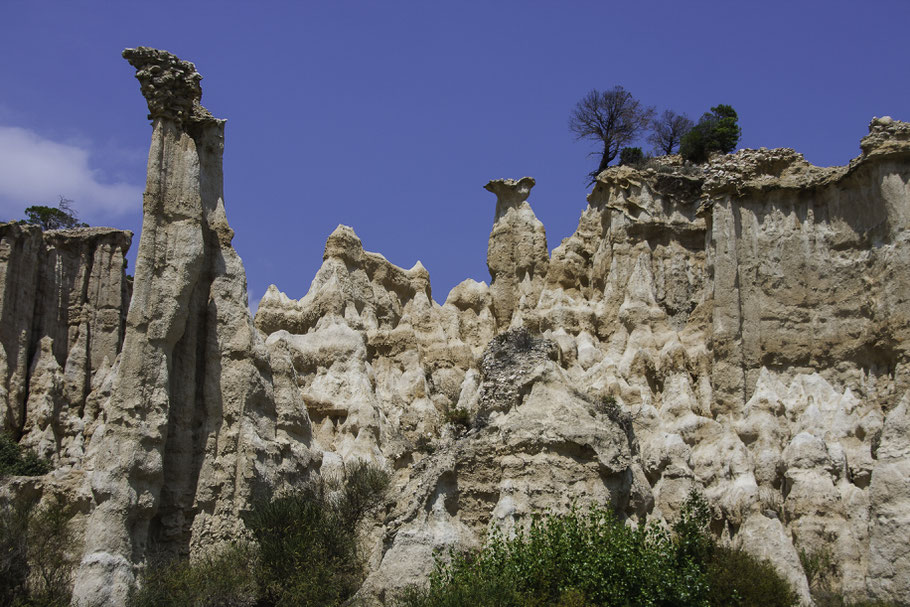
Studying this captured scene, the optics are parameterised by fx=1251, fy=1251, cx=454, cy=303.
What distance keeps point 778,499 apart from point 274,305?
60.0ft

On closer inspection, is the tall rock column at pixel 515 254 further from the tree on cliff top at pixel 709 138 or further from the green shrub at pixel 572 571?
the green shrub at pixel 572 571

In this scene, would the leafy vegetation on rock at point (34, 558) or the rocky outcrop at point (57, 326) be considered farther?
the rocky outcrop at point (57, 326)

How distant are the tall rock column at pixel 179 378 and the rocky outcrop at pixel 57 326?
10123mm

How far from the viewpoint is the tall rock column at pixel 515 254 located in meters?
47.6

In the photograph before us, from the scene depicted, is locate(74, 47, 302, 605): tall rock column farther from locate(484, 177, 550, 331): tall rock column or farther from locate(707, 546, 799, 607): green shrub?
locate(484, 177, 550, 331): tall rock column

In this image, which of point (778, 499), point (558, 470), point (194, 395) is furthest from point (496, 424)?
point (778, 499)

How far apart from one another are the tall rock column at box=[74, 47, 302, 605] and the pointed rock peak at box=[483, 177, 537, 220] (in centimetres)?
1977

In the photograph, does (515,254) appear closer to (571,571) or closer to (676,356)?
(676,356)

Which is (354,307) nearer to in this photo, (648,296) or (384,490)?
(648,296)

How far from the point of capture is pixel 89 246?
4478cm

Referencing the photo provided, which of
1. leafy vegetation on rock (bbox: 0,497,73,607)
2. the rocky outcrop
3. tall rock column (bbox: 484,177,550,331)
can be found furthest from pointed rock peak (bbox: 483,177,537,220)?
leafy vegetation on rock (bbox: 0,497,73,607)

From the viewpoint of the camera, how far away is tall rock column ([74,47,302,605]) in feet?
86.7

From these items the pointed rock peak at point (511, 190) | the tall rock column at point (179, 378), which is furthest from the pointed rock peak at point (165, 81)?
the pointed rock peak at point (511, 190)

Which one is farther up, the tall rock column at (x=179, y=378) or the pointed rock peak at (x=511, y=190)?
the pointed rock peak at (x=511, y=190)
